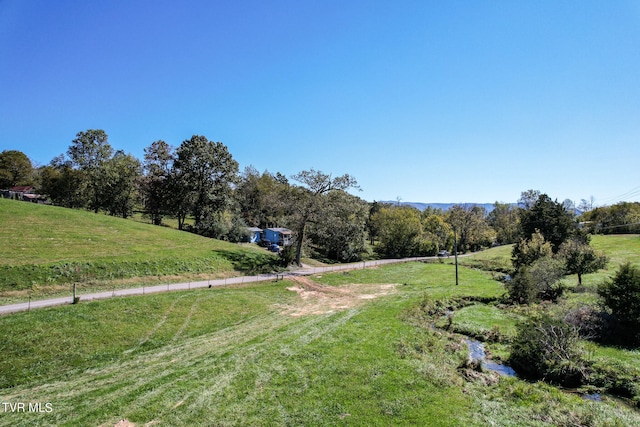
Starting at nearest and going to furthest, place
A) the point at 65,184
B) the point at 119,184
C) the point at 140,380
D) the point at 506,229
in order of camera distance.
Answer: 1. the point at 140,380
2. the point at 65,184
3. the point at 119,184
4. the point at 506,229

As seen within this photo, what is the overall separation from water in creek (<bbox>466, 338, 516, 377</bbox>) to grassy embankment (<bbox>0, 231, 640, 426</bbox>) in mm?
879

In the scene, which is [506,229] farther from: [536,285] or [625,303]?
[625,303]

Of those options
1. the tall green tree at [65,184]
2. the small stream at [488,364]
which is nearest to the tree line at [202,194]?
the tall green tree at [65,184]

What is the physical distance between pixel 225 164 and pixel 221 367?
174 feet

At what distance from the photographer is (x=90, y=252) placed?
32.6 meters

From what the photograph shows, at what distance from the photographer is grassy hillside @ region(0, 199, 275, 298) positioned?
87.9ft

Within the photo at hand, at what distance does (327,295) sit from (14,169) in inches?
3400

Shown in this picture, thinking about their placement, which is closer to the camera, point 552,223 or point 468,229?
point 552,223

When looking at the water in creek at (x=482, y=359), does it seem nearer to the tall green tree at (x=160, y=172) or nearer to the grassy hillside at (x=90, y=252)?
the grassy hillside at (x=90, y=252)

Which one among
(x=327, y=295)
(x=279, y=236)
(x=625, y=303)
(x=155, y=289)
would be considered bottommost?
(x=327, y=295)

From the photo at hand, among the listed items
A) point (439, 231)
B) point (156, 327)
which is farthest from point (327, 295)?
point (439, 231)

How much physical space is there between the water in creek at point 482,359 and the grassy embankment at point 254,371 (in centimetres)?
88

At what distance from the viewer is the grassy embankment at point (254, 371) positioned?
11617 mm

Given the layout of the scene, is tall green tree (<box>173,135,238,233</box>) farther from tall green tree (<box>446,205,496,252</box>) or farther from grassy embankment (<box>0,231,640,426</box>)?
tall green tree (<box>446,205,496,252</box>)
